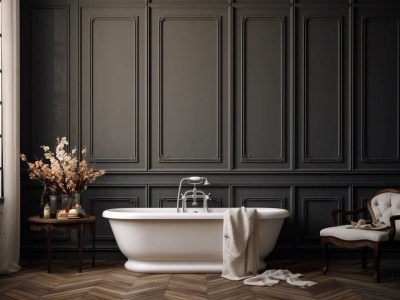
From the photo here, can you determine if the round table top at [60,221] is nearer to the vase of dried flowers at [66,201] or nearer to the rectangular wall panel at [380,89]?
the vase of dried flowers at [66,201]

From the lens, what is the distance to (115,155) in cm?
514

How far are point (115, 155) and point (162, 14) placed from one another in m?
1.30

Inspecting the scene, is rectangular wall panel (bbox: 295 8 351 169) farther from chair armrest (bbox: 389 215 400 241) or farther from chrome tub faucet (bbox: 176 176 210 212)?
chair armrest (bbox: 389 215 400 241)

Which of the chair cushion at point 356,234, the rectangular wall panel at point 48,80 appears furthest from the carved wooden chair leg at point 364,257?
the rectangular wall panel at point 48,80

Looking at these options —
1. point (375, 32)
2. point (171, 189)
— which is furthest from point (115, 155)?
point (375, 32)

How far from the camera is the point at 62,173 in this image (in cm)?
471

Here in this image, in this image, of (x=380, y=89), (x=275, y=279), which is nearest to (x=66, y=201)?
(x=275, y=279)

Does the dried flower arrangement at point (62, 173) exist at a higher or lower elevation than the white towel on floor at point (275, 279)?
higher

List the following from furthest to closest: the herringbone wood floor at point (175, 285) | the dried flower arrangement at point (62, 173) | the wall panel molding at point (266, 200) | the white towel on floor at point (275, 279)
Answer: the wall panel molding at point (266, 200)
the dried flower arrangement at point (62, 173)
the white towel on floor at point (275, 279)
the herringbone wood floor at point (175, 285)

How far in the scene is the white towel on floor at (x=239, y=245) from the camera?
4266 millimetres

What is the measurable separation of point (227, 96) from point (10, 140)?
186cm

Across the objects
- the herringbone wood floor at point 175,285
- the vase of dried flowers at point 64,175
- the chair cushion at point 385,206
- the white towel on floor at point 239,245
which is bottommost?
the herringbone wood floor at point 175,285

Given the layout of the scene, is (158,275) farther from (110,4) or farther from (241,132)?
(110,4)

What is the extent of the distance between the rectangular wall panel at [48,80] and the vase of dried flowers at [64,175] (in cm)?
35
